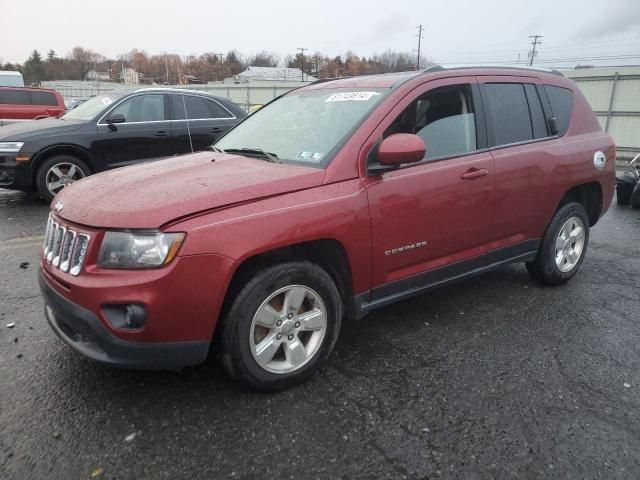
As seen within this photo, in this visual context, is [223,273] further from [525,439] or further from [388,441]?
[525,439]

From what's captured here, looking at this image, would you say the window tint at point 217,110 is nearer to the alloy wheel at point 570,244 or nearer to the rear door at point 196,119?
the rear door at point 196,119

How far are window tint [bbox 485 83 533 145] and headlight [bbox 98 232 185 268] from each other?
257 cm

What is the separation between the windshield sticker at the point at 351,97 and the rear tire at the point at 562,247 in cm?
207

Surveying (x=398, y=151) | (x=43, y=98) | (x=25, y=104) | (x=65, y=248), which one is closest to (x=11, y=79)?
(x=43, y=98)

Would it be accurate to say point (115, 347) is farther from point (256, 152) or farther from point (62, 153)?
point (62, 153)

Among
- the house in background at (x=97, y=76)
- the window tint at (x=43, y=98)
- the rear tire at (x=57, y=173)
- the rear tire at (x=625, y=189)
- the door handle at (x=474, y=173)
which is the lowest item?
the rear tire at (x=625, y=189)

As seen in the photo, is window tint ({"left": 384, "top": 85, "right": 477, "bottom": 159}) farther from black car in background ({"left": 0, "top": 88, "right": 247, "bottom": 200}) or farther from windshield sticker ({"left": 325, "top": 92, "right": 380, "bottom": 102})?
black car in background ({"left": 0, "top": 88, "right": 247, "bottom": 200})

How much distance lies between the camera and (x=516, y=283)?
449cm

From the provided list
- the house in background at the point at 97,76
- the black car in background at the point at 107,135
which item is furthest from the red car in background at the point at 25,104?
the house in background at the point at 97,76

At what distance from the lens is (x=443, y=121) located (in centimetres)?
338

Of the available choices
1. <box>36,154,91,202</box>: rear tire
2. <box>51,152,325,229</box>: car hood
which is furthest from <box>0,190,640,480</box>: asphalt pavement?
<box>36,154,91,202</box>: rear tire

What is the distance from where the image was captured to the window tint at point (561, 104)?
4.14 meters

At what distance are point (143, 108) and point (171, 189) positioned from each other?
224 inches

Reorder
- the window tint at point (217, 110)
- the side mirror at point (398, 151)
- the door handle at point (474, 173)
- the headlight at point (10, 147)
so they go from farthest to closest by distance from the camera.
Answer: the window tint at point (217, 110)
the headlight at point (10, 147)
the door handle at point (474, 173)
the side mirror at point (398, 151)
